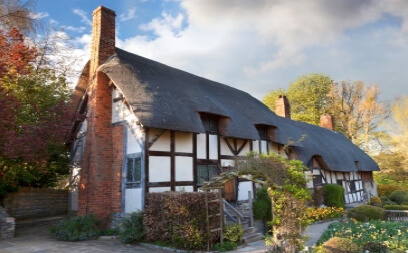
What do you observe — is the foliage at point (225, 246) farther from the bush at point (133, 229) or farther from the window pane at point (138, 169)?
the window pane at point (138, 169)

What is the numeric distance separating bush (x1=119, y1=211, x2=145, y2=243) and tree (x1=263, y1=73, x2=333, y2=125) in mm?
27106

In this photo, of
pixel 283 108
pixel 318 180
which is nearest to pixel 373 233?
pixel 318 180

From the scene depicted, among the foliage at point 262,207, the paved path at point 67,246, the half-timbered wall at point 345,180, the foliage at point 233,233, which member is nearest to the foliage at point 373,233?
the paved path at point 67,246

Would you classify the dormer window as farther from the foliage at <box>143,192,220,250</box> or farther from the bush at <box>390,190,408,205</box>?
the bush at <box>390,190,408,205</box>

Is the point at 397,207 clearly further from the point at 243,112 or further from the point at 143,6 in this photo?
the point at 143,6

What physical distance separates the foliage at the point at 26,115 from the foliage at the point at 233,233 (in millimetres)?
6022

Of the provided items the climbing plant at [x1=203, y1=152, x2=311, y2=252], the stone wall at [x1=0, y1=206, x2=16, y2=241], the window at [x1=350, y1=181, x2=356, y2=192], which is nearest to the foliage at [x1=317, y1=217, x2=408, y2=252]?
the climbing plant at [x1=203, y1=152, x2=311, y2=252]

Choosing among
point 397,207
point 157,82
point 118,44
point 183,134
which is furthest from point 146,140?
point 397,207

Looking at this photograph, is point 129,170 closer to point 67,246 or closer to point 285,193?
point 67,246

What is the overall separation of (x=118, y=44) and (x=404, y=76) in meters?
25.2

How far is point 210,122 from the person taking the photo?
11797mm

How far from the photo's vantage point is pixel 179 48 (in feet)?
34.5

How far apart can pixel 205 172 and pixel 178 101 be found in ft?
9.20

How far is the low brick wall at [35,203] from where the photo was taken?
1191 centimetres
